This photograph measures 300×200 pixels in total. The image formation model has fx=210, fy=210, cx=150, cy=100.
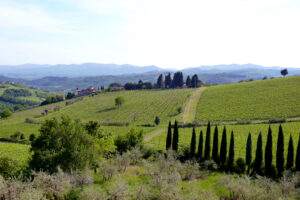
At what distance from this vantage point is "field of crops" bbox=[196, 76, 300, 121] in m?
73.2

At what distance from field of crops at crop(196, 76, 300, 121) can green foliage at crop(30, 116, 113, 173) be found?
5187 cm

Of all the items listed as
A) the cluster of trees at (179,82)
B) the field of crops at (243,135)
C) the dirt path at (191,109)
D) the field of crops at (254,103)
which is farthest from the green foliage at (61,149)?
the cluster of trees at (179,82)

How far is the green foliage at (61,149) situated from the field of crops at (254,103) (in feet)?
170

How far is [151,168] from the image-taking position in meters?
33.5

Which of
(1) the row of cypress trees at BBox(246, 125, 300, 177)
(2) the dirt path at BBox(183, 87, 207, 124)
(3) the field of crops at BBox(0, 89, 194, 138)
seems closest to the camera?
(1) the row of cypress trees at BBox(246, 125, 300, 177)

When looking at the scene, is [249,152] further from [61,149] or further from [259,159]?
[61,149]

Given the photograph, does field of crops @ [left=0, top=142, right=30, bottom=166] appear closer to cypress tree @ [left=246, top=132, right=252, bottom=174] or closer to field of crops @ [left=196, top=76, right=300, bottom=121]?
cypress tree @ [left=246, top=132, right=252, bottom=174]

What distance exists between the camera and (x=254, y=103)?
87125mm

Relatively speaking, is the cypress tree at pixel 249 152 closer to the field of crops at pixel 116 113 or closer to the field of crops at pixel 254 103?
the field of crops at pixel 254 103

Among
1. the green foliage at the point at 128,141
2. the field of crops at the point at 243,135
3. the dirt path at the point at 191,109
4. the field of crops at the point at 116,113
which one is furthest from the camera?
the field of crops at the point at 116,113

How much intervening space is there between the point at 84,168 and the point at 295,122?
60798 mm

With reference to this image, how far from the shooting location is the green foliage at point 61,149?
32.5m

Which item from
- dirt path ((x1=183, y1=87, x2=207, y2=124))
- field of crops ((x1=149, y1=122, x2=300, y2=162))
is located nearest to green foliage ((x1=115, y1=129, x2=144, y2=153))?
field of crops ((x1=149, y1=122, x2=300, y2=162))

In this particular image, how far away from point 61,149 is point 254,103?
258ft
